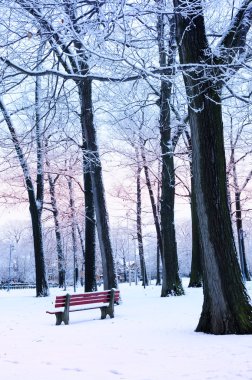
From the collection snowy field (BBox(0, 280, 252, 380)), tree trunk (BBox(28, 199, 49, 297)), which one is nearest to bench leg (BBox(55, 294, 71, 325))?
snowy field (BBox(0, 280, 252, 380))

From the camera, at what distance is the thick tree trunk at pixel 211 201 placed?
670 centimetres

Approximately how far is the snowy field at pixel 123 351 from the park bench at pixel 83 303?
0.30m

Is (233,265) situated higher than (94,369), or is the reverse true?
(233,265)

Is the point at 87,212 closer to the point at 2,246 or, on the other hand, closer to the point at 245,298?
the point at 245,298

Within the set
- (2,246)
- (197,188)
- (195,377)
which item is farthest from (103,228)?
(2,246)

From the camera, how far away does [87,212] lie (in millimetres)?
17938

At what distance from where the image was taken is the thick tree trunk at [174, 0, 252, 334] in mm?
6695

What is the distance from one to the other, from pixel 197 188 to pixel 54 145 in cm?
1009

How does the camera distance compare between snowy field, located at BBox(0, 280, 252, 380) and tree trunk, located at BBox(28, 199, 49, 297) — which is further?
tree trunk, located at BBox(28, 199, 49, 297)

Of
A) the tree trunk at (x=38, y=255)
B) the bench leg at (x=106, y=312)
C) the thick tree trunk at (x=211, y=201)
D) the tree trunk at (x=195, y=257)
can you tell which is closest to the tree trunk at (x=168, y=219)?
the tree trunk at (x=195, y=257)

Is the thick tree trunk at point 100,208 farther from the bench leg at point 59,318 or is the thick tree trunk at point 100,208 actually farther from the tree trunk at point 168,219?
the bench leg at point 59,318

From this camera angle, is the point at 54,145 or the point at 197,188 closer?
the point at 197,188

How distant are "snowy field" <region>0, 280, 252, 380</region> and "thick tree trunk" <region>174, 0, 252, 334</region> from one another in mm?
417

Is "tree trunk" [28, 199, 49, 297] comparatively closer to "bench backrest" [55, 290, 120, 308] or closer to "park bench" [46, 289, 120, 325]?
"park bench" [46, 289, 120, 325]
